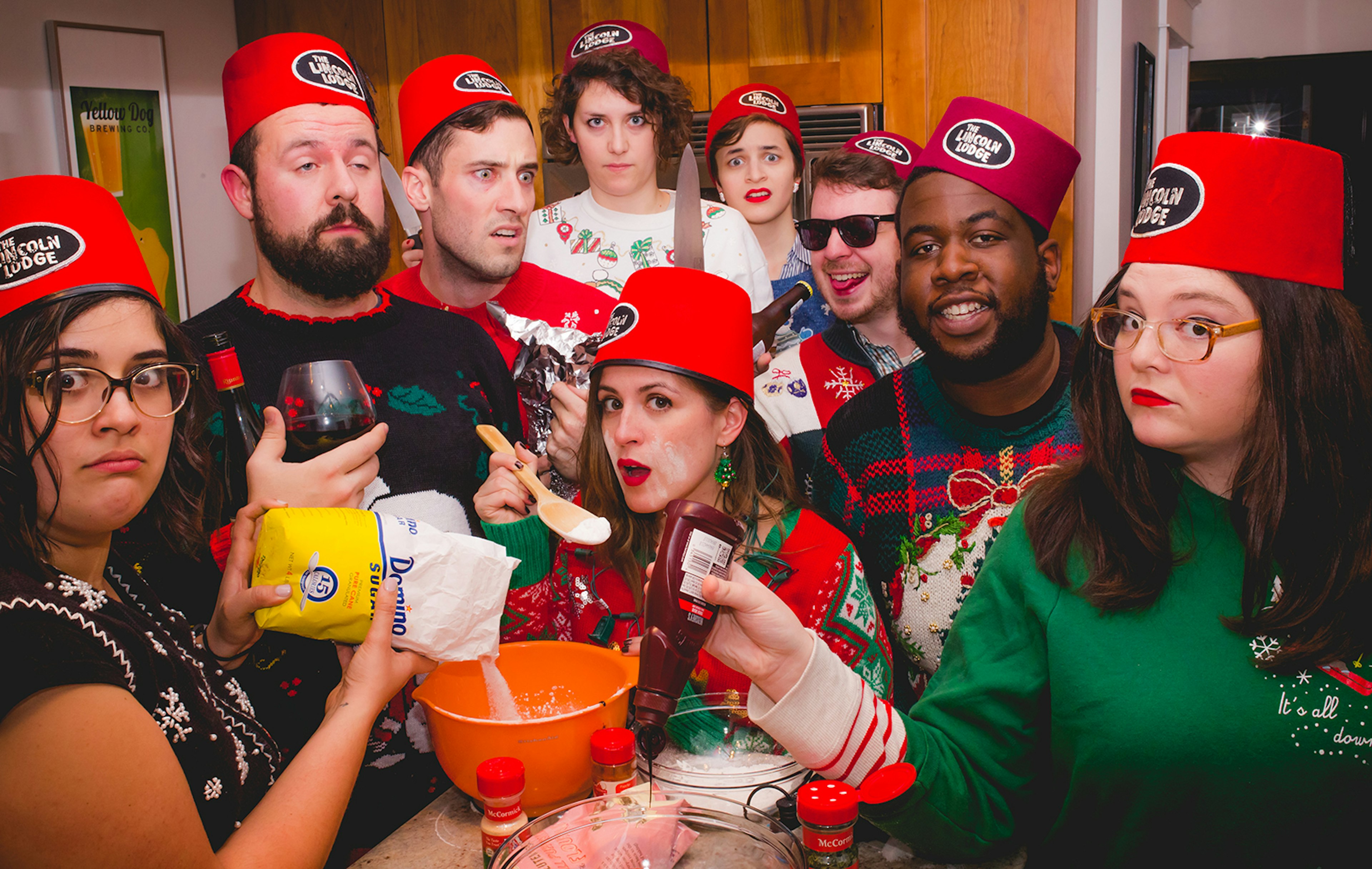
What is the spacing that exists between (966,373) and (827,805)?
1079 mm

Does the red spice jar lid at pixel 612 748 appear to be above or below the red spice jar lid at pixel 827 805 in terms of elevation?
below

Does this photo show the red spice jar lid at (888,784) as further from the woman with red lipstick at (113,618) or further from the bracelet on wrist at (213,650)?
the bracelet on wrist at (213,650)

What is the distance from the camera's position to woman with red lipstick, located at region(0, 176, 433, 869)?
35.1 inches

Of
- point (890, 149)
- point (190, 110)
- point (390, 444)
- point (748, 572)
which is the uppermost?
point (190, 110)

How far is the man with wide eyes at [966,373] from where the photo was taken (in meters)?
1.81

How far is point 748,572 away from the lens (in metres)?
1.70

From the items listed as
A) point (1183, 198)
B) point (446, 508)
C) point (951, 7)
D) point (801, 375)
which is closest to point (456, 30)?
point (951, 7)

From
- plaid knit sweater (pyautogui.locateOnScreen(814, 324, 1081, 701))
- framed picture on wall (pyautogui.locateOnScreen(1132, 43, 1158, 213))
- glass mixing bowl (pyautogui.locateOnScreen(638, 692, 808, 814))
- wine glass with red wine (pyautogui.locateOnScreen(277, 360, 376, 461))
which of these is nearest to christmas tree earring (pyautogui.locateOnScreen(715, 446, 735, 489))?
plaid knit sweater (pyautogui.locateOnScreen(814, 324, 1081, 701))

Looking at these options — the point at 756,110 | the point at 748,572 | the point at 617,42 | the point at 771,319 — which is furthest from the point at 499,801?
the point at 756,110

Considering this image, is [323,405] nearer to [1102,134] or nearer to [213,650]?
[213,650]

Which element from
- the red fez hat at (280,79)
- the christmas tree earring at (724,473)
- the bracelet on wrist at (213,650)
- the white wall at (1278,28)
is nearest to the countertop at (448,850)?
the bracelet on wrist at (213,650)

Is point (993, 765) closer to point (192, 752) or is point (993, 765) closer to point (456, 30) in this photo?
point (192, 752)

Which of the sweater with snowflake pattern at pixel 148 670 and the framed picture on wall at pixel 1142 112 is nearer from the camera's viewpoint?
the sweater with snowflake pattern at pixel 148 670

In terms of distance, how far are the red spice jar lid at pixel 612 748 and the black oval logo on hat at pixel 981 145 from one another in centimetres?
127
